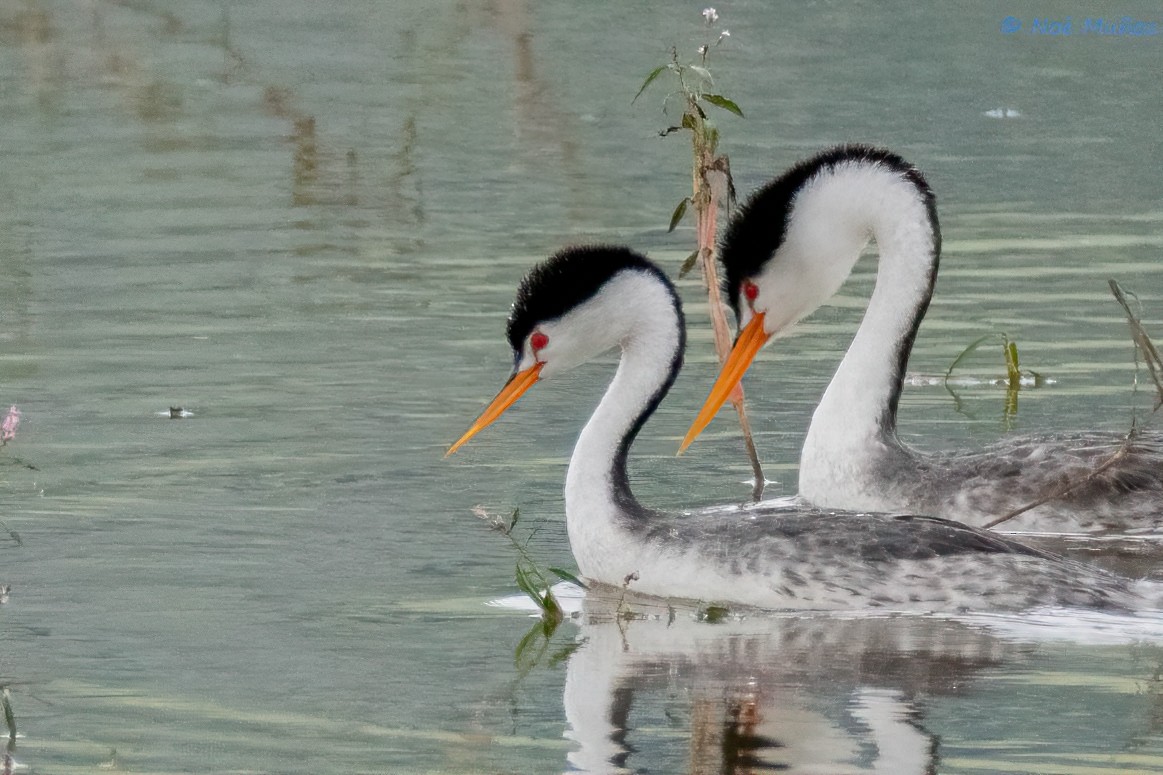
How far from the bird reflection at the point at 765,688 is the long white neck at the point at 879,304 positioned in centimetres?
187

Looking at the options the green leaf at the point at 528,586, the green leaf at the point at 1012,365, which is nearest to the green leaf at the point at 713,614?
the green leaf at the point at 528,586

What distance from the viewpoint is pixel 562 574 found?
8250 millimetres

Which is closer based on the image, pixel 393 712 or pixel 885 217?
pixel 393 712

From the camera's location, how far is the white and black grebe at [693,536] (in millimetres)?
8250

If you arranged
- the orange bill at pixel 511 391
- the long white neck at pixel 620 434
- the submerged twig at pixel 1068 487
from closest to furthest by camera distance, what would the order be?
the long white neck at pixel 620 434, the orange bill at pixel 511 391, the submerged twig at pixel 1068 487

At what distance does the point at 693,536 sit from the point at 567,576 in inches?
17.5

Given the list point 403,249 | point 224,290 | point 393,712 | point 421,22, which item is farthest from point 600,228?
point 421,22

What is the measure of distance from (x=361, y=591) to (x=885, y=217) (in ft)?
9.72

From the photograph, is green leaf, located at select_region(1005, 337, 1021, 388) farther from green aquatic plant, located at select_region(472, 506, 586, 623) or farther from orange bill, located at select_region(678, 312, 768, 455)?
green aquatic plant, located at select_region(472, 506, 586, 623)

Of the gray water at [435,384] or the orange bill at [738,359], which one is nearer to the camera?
the gray water at [435,384]

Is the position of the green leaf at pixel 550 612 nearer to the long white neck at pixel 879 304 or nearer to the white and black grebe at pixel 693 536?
the white and black grebe at pixel 693 536

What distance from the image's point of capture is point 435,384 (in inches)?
466

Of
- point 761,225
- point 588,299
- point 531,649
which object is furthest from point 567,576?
point 761,225

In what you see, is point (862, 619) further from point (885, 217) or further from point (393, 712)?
point (885, 217)
